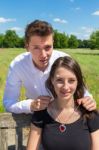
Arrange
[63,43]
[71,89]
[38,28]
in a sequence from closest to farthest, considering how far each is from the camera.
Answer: [71,89] → [38,28] → [63,43]

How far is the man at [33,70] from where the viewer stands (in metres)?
3.45

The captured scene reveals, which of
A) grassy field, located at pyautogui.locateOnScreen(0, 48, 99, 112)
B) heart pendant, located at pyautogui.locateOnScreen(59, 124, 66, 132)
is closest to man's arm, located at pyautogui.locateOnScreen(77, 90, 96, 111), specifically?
heart pendant, located at pyautogui.locateOnScreen(59, 124, 66, 132)

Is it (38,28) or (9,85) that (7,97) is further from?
(38,28)

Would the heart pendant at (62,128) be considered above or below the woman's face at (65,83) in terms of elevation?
below

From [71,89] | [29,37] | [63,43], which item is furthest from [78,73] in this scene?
[63,43]

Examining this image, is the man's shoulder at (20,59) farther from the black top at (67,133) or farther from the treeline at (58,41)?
the treeline at (58,41)

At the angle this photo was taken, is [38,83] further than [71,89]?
Yes

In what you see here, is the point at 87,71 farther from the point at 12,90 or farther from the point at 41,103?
the point at 41,103

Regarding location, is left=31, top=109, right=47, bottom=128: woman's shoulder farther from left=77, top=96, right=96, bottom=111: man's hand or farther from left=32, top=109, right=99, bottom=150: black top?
left=77, top=96, right=96, bottom=111: man's hand

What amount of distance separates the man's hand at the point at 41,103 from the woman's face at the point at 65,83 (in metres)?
0.15

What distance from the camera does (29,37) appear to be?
3525mm

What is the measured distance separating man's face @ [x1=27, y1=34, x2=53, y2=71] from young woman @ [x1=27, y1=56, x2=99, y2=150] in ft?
0.96

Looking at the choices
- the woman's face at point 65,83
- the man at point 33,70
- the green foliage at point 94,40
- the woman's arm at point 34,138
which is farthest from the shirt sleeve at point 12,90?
the green foliage at point 94,40

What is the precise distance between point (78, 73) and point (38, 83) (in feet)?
1.88
